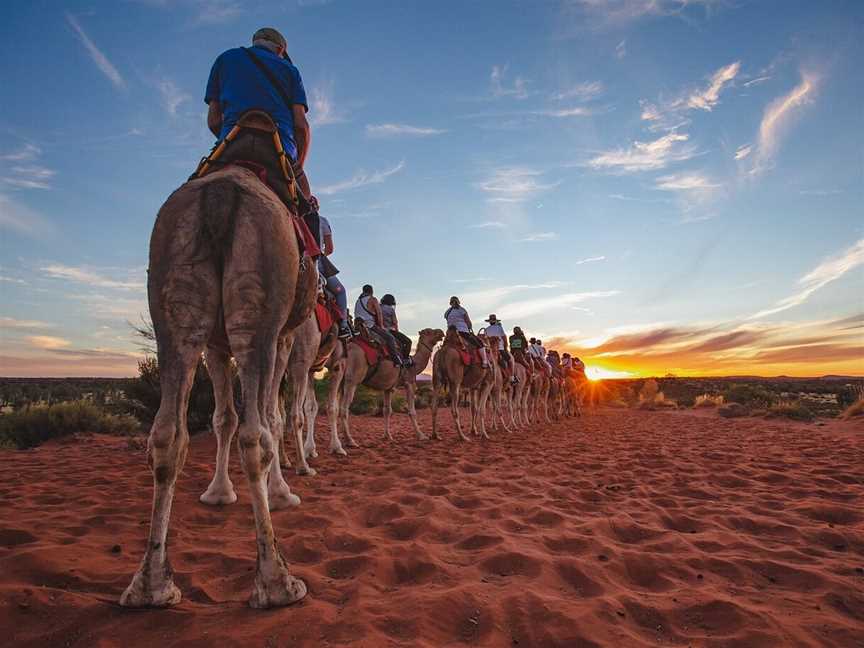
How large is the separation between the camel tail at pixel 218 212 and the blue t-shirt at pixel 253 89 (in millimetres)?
787

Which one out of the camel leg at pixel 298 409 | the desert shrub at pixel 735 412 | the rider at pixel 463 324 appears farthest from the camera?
the desert shrub at pixel 735 412

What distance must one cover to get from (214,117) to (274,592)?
3136 mm

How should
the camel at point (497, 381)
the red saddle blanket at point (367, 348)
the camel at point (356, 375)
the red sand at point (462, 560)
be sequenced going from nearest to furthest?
the red sand at point (462, 560)
the camel at point (356, 375)
the red saddle blanket at point (367, 348)
the camel at point (497, 381)

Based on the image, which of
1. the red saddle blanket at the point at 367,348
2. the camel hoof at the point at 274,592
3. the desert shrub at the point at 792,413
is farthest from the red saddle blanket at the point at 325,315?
the desert shrub at the point at 792,413

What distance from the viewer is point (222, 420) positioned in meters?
4.55

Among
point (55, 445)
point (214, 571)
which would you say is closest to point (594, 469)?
point (214, 571)

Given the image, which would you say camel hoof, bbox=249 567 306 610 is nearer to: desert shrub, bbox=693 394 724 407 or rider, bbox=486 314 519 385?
rider, bbox=486 314 519 385

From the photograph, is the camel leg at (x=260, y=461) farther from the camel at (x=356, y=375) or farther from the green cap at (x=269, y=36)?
the camel at (x=356, y=375)

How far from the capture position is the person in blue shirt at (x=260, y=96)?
9.79 feet

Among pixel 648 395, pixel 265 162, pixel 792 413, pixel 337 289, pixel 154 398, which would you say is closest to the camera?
pixel 265 162

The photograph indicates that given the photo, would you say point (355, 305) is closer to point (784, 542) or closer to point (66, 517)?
point (66, 517)

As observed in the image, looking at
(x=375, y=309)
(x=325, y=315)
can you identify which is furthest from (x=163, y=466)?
(x=375, y=309)

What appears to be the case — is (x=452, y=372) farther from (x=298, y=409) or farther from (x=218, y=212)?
(x=218, y=212)

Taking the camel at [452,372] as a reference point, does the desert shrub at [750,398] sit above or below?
below
